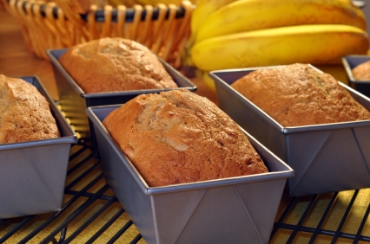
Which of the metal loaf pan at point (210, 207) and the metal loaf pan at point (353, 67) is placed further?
the metal loaf pan at point (353, 67)

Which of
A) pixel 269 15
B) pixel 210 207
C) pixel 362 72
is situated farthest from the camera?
pixel 269 15

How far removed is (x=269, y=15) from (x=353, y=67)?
9.9 inches

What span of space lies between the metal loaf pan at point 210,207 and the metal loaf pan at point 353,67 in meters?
0.47

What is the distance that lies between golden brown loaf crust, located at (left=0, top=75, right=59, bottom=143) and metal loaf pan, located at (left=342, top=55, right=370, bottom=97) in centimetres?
66

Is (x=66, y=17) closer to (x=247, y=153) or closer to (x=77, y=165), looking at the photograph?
(x=77, y=165)

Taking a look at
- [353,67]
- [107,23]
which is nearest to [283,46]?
[353,67]

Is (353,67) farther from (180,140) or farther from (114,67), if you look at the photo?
(180,140)

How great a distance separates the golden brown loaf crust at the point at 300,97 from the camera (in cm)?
97

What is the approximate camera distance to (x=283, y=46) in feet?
4.40

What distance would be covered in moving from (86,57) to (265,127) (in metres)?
0.47

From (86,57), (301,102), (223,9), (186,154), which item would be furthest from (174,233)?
(223,9)

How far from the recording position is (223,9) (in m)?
1.42

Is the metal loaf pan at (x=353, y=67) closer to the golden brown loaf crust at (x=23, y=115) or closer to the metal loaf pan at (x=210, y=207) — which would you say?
the metal loaf pan at (x=210, y=207)

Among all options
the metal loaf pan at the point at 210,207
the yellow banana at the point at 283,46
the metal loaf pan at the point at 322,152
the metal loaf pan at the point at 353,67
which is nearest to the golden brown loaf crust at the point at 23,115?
the metal loaf pan at the point at 210,207
